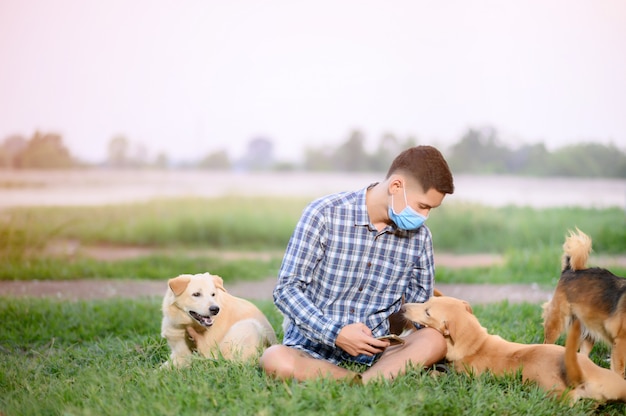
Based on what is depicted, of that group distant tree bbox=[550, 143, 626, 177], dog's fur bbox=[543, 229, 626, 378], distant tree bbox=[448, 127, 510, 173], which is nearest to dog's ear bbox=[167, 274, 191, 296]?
dog's fur bbox=[543, 229, 626, 378]

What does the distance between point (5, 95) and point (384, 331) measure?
7810 millimetres

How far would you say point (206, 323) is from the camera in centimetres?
426

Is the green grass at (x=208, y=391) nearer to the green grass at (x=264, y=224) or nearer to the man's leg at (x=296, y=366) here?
the man's leg at (x=296, y=366)

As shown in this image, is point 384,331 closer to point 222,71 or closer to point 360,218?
point 360,218

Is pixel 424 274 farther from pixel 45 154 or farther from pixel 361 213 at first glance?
pixel 45 154

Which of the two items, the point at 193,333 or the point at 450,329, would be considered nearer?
the point at 450,329

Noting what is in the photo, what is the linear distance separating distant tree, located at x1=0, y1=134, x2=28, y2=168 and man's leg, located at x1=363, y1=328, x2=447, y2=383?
7986 millimetres

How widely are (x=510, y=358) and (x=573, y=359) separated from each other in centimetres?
49

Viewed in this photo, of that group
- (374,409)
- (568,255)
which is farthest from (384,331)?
(568,255)

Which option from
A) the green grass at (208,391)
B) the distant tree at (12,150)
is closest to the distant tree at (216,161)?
the distant tree at (12,150)

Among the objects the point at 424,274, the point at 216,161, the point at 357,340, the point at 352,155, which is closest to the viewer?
the point at 357,340

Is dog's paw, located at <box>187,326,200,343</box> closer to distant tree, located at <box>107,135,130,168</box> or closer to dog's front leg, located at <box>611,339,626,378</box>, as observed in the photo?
dog's front leg, located at <box>611,339,626,378</box>

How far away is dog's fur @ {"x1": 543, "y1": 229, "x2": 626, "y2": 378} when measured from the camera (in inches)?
166

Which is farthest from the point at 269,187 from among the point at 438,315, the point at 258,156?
the point at 438,315
